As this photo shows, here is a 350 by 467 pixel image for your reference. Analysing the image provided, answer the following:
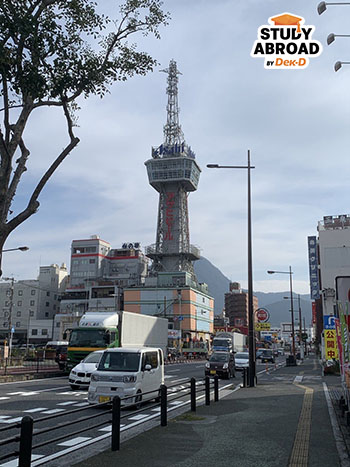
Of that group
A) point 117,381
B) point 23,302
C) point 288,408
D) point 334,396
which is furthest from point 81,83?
point 23,302

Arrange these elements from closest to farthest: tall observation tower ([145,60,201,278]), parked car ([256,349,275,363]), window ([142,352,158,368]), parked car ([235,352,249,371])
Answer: window ([142,352,158,368]), parked car ([235,352,249,371]), parked car ([256,349,275,363]), tall observation tower ([145,60,201,278])

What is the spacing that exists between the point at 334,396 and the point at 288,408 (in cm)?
448

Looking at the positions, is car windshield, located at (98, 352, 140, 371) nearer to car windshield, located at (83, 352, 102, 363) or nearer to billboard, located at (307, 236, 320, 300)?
car windshield, located at (83, 352, 102, 363)

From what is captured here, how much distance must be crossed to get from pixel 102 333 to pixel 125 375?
39.2 feet

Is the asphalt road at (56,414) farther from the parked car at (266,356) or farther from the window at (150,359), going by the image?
the parked car at (266,356)

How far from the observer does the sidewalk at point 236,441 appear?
7.44m

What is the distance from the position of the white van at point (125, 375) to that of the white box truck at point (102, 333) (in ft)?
33.2

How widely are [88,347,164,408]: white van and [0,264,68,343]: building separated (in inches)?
3851

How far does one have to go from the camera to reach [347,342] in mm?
10508

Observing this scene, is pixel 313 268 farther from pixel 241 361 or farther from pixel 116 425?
pixel 116 425

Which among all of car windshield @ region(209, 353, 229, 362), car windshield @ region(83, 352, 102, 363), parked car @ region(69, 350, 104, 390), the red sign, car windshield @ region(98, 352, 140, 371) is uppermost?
the red sign

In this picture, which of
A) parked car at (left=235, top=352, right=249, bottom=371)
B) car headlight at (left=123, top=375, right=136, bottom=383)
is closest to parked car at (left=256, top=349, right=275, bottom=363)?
parked car at (left=235, top=352, right=249, bottom=371)

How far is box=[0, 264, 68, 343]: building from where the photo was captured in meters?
109

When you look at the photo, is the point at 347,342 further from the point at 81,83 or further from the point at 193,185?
the point at 193,185
